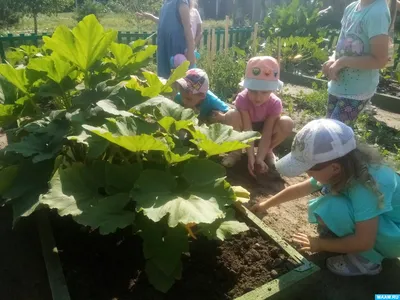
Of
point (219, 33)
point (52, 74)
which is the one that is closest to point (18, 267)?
point (52, 74)

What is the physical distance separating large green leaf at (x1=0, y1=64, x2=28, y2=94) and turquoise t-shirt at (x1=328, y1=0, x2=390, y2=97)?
223 centimetres

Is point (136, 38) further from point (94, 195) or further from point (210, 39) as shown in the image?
point (94, 195)

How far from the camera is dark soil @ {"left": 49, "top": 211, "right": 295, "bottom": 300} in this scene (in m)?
1.64

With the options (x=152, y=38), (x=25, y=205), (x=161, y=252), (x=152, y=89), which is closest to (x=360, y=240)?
(x=161, y=252)

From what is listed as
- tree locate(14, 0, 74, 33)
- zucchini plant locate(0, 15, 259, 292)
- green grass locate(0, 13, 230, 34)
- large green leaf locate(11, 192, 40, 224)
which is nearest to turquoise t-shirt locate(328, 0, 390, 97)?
zucchini plant locate(0, 15, 259, 292)

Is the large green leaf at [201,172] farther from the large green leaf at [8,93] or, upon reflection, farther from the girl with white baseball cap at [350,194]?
the large green leaf at [8,93]

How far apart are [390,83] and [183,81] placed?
16.2 ft

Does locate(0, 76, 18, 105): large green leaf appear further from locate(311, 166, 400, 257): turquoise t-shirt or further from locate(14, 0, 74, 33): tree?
locate(14, 0, 74, 33): tree

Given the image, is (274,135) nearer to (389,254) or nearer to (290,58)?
(389,254)

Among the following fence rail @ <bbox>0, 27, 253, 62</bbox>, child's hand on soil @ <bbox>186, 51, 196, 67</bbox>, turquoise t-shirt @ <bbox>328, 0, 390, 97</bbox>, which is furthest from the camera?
fence rail @ <bbox>0, 27, 253, 62</bbox>

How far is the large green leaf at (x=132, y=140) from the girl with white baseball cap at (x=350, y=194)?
0.68 meters

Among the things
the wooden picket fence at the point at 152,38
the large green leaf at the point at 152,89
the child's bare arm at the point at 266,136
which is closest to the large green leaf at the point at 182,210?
the large green leaf at the point at 152,89

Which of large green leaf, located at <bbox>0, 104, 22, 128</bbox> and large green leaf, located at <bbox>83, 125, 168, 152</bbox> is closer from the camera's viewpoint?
large green leaf, located at <bbox>83, 125, 168, 152</bbox>

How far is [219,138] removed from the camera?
1.73 meters
